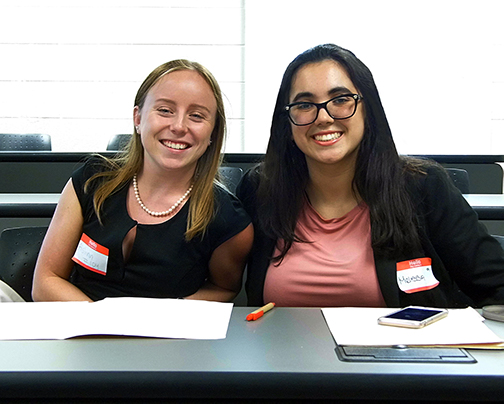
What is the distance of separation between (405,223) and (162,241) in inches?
25.1

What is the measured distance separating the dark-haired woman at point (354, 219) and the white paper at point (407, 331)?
0.32m

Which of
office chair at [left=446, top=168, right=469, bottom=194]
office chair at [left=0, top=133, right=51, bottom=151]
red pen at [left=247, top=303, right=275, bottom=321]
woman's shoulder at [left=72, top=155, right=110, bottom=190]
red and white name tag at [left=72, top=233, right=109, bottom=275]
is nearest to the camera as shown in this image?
red pen at [left=247, top=303, right=275, bottom=321]

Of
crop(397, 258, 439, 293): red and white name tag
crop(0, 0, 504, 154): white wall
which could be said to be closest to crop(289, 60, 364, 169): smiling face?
crop(397, 258, 439, 293): red and white name tag

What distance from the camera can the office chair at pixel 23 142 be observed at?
3.57 meters

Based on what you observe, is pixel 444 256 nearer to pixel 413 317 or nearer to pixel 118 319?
pixel 413 317

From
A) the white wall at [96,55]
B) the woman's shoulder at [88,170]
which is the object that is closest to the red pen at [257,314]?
the woman's shoulder at [88,170]

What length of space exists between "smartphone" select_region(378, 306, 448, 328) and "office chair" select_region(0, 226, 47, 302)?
3.35 feet

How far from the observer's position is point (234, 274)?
1435 millimetres

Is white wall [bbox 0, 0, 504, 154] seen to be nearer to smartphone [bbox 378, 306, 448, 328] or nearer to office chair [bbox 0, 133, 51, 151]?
office chair [bbox 0, 133, 51, 151]

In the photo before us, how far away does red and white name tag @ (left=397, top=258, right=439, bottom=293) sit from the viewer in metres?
1.24

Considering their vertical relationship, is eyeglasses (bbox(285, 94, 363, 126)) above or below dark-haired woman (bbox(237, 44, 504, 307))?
above

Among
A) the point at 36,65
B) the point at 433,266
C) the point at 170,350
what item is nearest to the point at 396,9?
the point at 36,65

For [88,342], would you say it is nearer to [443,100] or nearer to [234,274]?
[234,274]

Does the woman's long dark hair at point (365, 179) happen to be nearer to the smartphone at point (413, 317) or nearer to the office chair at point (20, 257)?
the smartphone at point (413, 317)
